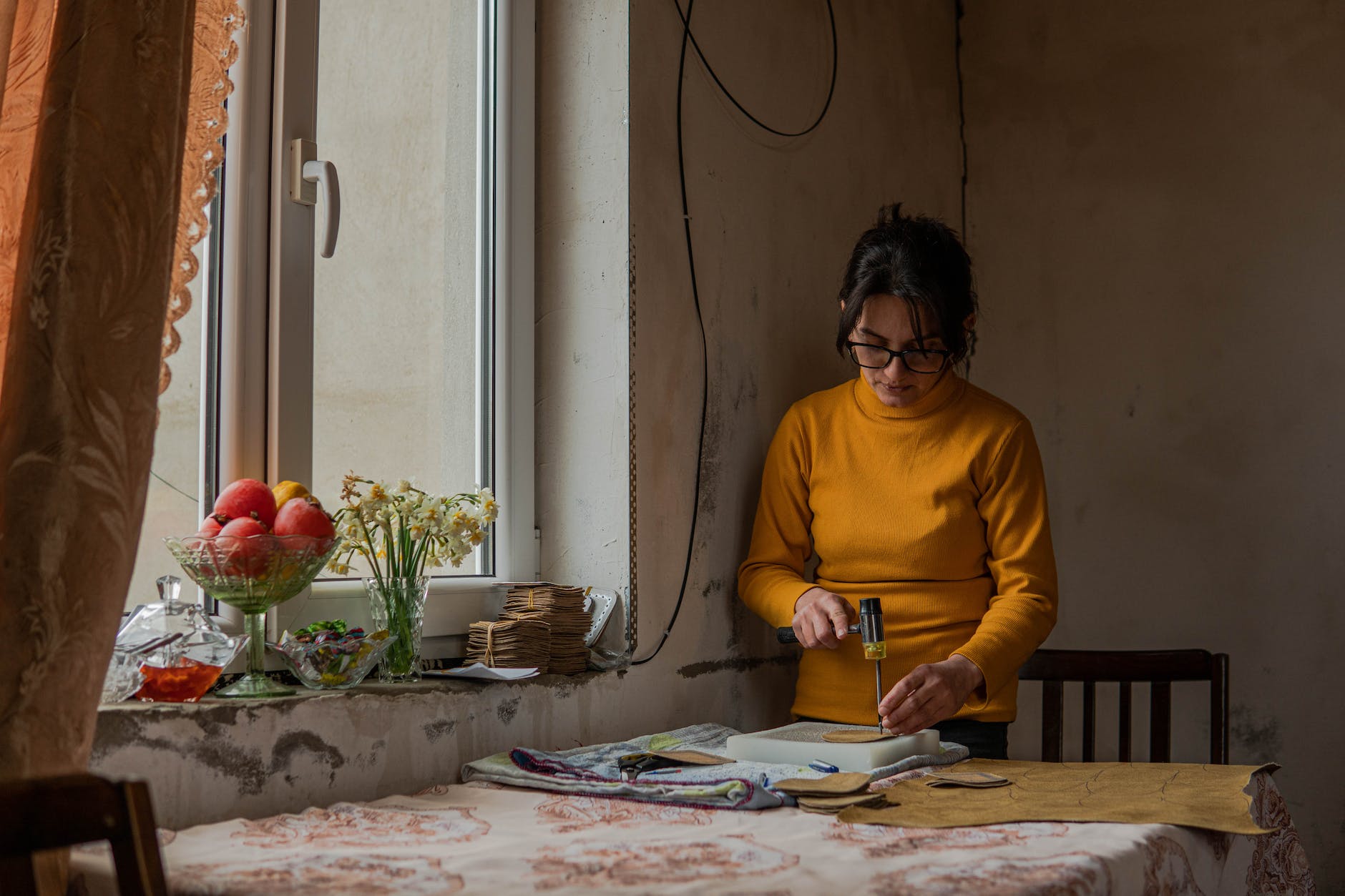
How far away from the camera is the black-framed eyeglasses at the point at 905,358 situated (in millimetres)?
2096

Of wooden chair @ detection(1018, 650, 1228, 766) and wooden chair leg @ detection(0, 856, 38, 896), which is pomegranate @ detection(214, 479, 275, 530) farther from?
wooden chair @ detection(1018, 650, 1228, 766)

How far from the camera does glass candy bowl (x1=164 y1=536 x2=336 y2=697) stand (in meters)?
1.44

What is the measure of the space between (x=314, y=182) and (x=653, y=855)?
1.09 m

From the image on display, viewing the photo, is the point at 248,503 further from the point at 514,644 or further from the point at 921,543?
the point at 921,543

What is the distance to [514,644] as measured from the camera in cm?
182

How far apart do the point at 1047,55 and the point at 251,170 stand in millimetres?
2200

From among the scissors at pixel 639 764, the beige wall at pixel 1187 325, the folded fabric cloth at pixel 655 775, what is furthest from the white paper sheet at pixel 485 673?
the beige wall at pixel 1187 325

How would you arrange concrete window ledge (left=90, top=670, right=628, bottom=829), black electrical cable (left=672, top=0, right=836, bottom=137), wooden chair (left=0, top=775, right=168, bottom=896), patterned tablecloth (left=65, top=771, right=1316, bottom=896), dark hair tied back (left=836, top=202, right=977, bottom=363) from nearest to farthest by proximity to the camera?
wooden chair (left=0, top=775, right=168, bottom=896), patterned tablecloth (left=65, top=771, right=1316, bottom=896), concrete window ledge (left=90, top=670, right=628, bottom=829), dark hair tied back (left=836, top=202, right=977, bottom=363), black electrical cable (left=672, top=0, right=836, bottom=137)

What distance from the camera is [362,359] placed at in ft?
6.08

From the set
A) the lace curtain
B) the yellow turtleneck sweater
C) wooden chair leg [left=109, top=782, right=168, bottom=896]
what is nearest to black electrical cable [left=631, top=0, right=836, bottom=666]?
the yellow turtleneck sweater

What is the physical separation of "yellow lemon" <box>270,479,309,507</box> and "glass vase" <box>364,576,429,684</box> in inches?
8.1

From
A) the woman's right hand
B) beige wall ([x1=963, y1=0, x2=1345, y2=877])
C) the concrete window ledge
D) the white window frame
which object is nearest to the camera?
the concrete window ledge

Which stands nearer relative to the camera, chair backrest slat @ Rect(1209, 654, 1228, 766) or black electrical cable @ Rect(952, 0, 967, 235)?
chair backrest slat @ Rect(1209, 654, 1228, 766)

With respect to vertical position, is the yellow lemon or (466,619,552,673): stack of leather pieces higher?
the yellow lemon
